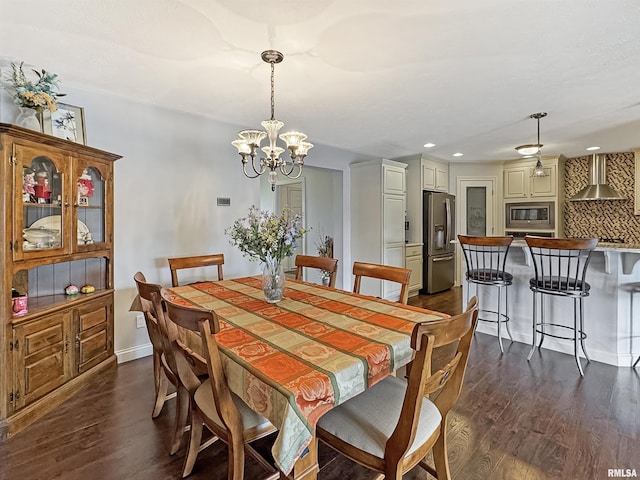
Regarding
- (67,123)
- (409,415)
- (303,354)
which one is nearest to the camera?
(409,415)

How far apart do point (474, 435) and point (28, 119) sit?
359cm

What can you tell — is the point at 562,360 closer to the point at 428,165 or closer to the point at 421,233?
the point at 421,233

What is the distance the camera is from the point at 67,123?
249cm

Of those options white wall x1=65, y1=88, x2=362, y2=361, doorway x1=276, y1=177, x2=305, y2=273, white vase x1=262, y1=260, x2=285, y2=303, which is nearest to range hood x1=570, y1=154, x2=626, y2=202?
doorway x1=276, y1=177, x2=305, y2=273

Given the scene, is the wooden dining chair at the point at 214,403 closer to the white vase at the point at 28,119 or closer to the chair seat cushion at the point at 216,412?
the chair seat cushion at the point at 216,412

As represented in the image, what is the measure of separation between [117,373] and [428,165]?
17.4 feet

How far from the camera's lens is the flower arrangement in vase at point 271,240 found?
1.89m

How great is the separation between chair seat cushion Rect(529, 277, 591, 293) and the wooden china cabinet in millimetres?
3838

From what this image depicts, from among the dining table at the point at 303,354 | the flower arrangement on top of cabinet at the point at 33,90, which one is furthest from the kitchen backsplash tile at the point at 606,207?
the flower arrangement on top of cabinet at the point at 33,90

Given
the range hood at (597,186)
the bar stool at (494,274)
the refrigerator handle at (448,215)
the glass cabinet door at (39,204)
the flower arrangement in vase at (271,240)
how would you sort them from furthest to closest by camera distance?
the refrigerator handle at (448,215) < the range hood at (597,186) < the bar stool at (494,274) < the glass cabinet door at (39,204) < the flower arrangement in vase at (271,240)

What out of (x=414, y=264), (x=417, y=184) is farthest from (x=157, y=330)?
(x=417, y=184)

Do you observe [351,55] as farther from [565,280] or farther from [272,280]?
[565,280]

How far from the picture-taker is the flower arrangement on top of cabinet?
2.12 m

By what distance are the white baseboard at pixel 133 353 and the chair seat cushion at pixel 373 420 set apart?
2435mm
